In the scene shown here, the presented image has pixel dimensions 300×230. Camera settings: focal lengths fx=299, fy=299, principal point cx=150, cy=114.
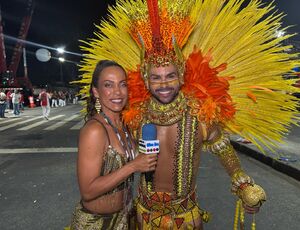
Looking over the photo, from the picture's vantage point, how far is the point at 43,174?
6277 mm

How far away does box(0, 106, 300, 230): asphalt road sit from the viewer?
401cm

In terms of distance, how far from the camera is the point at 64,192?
16.9ft

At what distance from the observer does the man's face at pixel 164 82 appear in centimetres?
223

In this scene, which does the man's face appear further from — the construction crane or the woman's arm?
the construction crane

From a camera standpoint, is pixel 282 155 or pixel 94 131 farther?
pixel 282 155

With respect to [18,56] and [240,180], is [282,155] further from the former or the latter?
[18,56]

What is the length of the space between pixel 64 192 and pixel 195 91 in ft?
11.9

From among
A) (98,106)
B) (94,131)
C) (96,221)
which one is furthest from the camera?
(98,106)

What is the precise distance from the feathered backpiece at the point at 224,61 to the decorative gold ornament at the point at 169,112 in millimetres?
85

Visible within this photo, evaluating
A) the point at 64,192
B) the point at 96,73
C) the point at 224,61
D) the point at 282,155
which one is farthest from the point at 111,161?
the point at 282,155

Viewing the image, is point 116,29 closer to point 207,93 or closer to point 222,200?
point 207,93

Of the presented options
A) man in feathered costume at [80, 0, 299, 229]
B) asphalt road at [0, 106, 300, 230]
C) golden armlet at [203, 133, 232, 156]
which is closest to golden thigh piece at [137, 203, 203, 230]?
man in feathered costume at [80, 0, 299, 229]

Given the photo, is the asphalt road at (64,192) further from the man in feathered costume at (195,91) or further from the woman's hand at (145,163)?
the woman's hand at (145,163)

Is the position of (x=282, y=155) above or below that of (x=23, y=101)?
above
